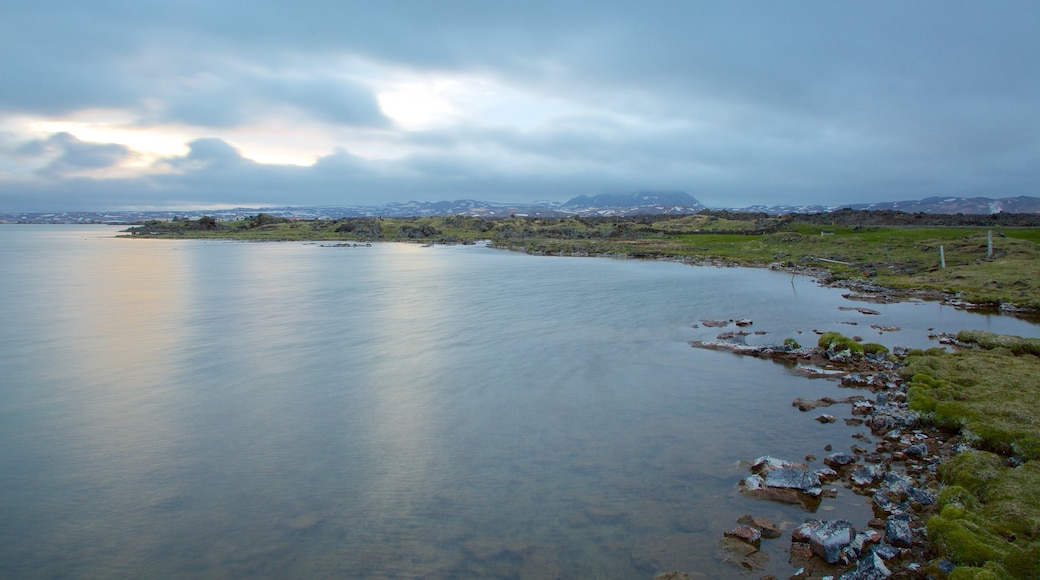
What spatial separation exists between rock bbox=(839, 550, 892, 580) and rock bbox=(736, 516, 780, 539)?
1.44 m

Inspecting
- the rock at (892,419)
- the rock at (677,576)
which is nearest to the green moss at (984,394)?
the rock at (892,419)

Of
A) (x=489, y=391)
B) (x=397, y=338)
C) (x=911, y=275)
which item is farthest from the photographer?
(x=911, y=275)

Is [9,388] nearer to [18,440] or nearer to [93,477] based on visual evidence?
[18,440]

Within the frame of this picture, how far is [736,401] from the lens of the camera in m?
17.4

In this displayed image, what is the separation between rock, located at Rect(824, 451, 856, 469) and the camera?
12461 mm

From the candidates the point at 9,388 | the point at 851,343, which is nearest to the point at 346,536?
the point at 9,388

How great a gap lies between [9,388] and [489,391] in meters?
15.5

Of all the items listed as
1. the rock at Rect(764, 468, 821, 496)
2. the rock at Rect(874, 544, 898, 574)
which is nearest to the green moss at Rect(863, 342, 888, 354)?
the rock at Rect(764, 468, 821, 496)

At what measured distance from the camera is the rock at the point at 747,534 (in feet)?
31.7

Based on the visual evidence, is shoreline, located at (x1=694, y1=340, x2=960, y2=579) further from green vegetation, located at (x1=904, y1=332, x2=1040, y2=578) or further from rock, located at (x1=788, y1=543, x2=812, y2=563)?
green vegetation, located at (x1=904, y1=332, x2=1040, y2=578)

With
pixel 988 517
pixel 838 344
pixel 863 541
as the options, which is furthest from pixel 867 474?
pixel 838 344

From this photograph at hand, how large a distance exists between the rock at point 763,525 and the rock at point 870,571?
1437 millimetres

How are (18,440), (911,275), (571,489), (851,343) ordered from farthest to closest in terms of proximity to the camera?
(911,275) → (851,343) → (18,440) → (571,489)

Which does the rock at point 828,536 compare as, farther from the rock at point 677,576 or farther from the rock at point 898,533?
the rock at point 677,576
